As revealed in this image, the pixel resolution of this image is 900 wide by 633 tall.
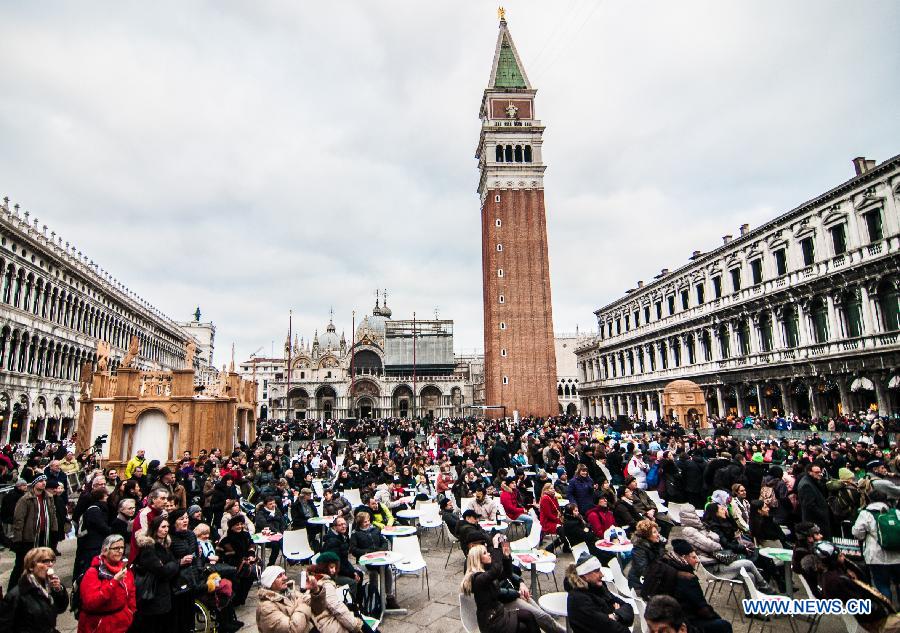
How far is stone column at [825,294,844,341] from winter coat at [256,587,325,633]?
90.9 ft

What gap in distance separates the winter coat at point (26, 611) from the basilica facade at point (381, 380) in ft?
182

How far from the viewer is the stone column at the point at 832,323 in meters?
24.4

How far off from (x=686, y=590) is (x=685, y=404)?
25.6 metres

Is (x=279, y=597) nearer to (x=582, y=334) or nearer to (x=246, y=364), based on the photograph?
(x=582, y=334)

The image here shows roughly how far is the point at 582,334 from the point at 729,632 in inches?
2987

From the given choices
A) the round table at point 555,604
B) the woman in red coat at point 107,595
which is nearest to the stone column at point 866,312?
the round table at point 555,604

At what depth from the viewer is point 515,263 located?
1889 inches

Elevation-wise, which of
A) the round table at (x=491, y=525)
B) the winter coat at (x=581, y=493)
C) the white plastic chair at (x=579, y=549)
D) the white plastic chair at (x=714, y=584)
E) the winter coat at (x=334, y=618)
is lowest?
the white plastic chair at (x=714, y=584)

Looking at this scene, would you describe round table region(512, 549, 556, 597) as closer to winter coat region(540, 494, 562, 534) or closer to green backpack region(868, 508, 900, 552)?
winter coat region(540, 494, 562, 534)

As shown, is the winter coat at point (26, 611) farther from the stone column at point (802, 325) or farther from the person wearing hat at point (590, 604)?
the stone column at point (802, 325)

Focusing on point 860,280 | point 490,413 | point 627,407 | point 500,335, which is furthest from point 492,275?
point 860,280

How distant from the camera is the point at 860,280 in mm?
23188

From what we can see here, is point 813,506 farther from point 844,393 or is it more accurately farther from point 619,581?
point 844,393

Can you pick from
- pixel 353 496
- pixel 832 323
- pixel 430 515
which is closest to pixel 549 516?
pixel 430 515
